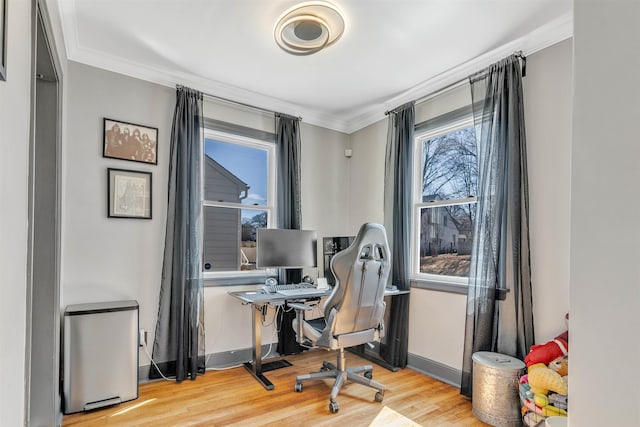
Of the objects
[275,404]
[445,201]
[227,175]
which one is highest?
[227,175]

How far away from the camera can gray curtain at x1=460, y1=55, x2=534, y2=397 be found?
246cm

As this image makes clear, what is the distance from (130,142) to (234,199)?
3.47 feet

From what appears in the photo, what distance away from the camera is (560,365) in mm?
2037

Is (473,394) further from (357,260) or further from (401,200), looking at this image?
(401,200)

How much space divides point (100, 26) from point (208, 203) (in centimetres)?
160

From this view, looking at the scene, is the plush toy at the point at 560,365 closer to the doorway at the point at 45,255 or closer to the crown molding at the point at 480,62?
the crown molding at the point at 480,62

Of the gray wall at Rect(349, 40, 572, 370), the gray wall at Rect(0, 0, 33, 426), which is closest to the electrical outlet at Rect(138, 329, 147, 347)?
the gray wall at Rect(0, 0, 33, 426)

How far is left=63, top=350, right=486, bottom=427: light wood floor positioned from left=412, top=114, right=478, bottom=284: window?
3.18 ft

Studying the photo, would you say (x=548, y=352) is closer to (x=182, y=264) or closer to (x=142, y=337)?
(x=182, y=264)

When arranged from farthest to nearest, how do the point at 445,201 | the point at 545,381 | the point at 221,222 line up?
the point at 221,222 < the point at 445,201 < the point at 545,381

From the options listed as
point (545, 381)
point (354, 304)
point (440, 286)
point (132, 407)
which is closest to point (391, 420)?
point (354, 304)

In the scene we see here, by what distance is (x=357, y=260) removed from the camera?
254 centimetres

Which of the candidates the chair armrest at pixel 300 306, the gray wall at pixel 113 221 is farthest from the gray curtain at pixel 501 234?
the gray wall at pixel 113 221

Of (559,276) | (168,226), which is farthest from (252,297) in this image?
(559,276)
